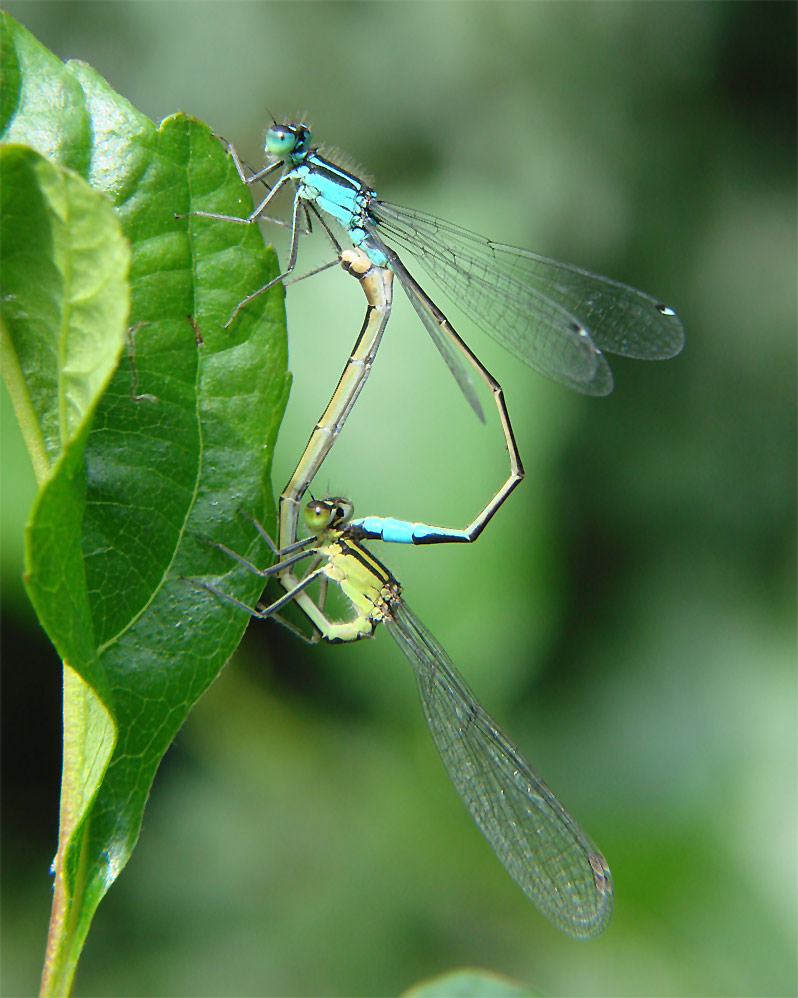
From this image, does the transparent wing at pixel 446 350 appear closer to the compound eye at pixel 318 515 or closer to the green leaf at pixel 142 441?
the compound eye at pixel 318 515

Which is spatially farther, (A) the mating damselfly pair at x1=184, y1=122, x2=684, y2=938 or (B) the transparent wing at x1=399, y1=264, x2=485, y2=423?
(A) the mating damselfly pair at x1=184, y1=122, x2=684, y2=938

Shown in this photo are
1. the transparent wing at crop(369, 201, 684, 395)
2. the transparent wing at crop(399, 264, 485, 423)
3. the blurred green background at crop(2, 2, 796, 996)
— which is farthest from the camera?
the blurred green background at crop(2, 2, 796, 996)

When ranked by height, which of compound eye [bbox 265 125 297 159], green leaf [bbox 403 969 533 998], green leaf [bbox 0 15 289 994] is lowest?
green leaf [bbox 403 969 533 998]

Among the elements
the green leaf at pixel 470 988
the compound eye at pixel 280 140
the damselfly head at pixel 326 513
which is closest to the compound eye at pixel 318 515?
the damselfly head at pixel 326 513

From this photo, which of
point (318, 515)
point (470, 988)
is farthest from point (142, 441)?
point (318, 515)

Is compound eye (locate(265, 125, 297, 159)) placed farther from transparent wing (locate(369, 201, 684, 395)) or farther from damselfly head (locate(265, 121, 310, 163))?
transparent wing (locate(369, 201, 684, 395))

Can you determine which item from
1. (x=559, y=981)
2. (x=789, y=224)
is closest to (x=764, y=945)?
(x=559, y=981)

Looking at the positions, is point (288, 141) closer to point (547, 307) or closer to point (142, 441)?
point (547, 307)

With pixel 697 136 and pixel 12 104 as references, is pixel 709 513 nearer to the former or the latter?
pixel 697 136

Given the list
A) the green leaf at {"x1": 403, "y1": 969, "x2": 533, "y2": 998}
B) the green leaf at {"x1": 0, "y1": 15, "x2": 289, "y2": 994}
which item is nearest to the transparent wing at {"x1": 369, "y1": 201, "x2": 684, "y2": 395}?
the green leaf at {"x1": 0, "y1": 15, "x2": 289, "y2": 994}
